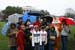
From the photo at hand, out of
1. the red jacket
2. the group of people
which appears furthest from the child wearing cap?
the red jacket

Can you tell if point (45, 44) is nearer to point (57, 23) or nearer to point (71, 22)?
point (57, 23)

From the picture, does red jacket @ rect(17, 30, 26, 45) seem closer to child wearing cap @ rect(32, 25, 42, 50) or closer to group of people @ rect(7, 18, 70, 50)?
group of people @ rect(7, 18, 70, 50)

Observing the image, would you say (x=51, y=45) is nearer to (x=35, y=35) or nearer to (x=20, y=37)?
(x=35, y=35)

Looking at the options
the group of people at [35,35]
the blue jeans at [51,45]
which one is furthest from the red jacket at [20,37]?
the blue jeans at [51,45]

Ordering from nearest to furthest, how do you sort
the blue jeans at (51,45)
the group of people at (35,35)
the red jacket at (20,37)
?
the group of people at (35,35), the red jacket at (20,37), the blue jeans at (51,45)

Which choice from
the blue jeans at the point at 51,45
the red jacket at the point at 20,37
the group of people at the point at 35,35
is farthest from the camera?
the blue jeans at the point at 51,45

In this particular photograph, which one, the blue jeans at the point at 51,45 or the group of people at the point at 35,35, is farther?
the blue jeans at the point at 51,45

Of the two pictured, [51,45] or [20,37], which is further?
[51,45]

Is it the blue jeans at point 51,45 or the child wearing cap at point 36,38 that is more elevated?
the child wearing cap at point 36,38

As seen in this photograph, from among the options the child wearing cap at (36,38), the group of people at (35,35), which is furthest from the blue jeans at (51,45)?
the child wearing cap at (36,38)

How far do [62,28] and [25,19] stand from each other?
5.39 ft

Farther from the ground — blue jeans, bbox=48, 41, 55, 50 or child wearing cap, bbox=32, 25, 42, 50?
child wearing cap, bbox=32, 25, 42, 50

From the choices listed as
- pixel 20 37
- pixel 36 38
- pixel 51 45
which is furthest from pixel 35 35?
pixel 51 45

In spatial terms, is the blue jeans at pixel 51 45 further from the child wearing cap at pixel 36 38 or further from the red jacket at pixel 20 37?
the red jacket at pixel 20 37
